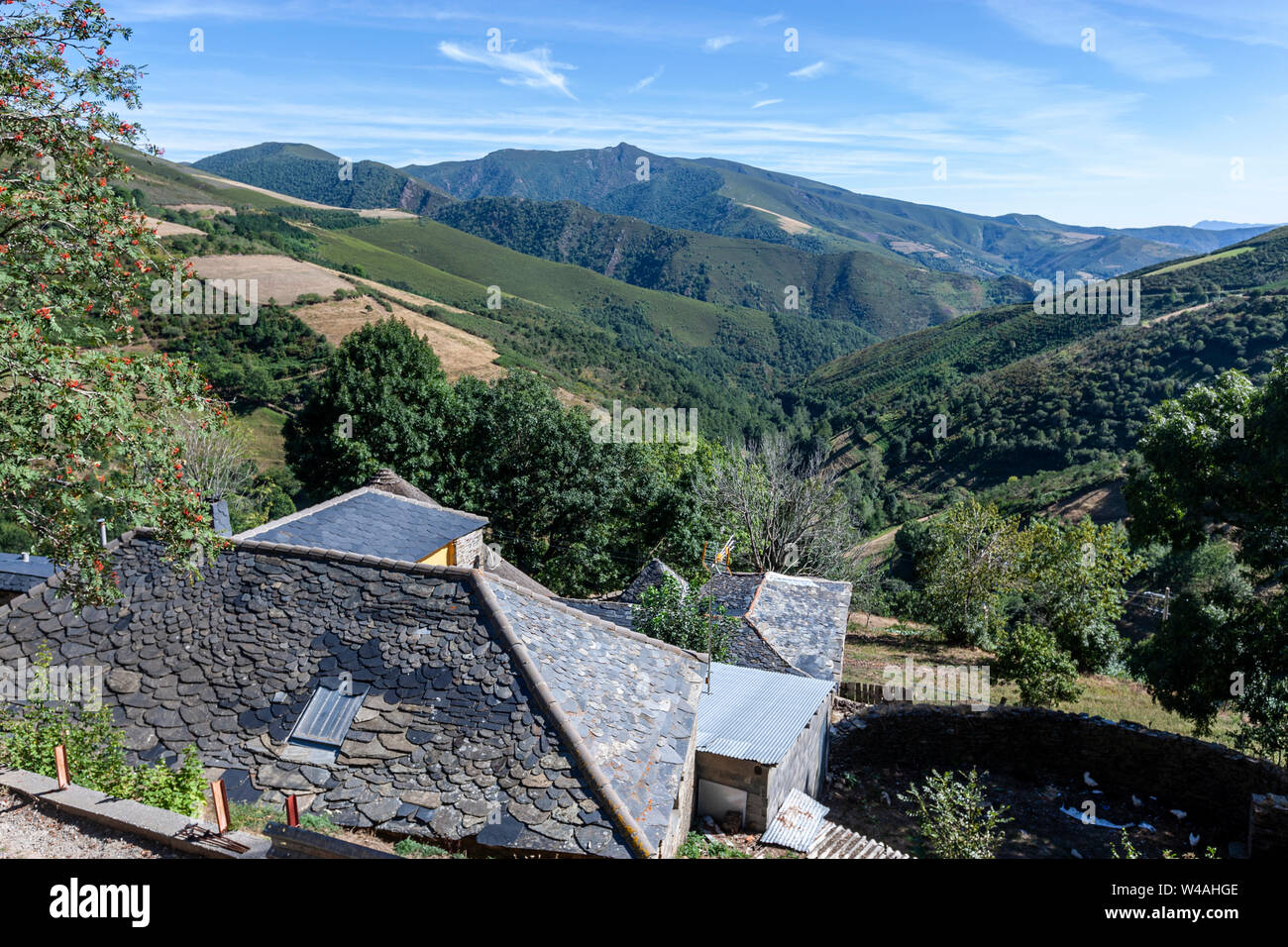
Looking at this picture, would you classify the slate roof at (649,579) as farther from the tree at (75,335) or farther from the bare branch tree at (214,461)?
the bare branch tree at (214,461)

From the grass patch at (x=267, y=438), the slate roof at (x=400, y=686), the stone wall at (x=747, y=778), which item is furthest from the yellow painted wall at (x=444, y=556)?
the grass patch at (x=267, y=438)

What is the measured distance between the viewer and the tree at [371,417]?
109ft

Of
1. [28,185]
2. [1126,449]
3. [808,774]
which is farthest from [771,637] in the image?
[1126,449]

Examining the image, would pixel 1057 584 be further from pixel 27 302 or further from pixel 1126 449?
pixel 1126 449

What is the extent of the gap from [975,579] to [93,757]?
31.6 m

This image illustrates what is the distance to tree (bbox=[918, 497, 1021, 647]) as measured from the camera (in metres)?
32.7

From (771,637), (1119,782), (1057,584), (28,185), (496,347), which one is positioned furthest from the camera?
(496,347)

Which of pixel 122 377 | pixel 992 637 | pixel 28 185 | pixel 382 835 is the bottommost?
pixel 992 637

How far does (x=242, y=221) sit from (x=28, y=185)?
478 feet

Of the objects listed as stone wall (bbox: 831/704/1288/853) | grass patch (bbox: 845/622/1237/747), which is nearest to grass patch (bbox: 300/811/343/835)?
stone wall (bbox: 831/704/1288/853)

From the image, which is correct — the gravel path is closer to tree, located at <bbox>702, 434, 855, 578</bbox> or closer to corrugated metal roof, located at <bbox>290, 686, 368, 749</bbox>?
corrugated metal roof, located at <bbox>290, 686, 368, 749</bbox>

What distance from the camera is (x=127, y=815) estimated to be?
7441 mm

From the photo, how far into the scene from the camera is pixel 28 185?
9656 mm

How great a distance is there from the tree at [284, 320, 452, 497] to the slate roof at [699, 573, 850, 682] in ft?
49.9
